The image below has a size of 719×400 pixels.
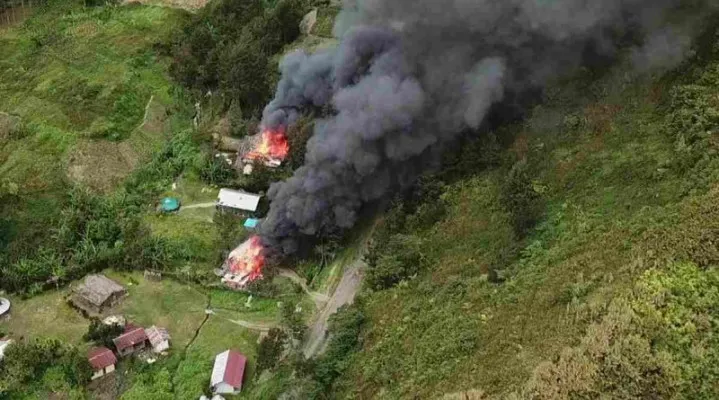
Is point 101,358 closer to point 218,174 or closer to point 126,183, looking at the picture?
point 126,183

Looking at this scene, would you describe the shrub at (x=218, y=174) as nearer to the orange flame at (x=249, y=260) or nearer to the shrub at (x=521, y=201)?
the orange flame at (x=249, y=260)

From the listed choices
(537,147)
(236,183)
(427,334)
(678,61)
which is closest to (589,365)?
(427,334)

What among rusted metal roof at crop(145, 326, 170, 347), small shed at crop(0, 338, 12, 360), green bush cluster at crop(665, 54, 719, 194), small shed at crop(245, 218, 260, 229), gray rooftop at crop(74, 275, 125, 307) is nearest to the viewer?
green bush cluster at crop(665, 54, 719, 194)

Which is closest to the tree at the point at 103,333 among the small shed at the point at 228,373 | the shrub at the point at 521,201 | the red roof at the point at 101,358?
the red roof at the point at 101,358

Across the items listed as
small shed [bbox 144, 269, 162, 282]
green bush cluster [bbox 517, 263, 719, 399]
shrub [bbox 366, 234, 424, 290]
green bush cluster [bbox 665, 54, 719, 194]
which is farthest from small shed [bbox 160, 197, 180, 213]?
green bush cluster [bbox 665, 54, 719, 194]

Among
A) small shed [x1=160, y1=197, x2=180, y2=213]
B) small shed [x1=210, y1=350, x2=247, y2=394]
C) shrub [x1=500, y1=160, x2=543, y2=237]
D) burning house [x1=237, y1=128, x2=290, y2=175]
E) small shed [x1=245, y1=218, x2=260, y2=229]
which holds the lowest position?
small shed [x1=210, y1=350, x2=247, y2=394]

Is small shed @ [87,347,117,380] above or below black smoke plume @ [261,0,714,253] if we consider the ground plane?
below

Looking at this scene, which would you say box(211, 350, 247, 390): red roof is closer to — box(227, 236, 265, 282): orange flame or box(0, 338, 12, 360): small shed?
box(227, 236, 265, 282): orange flame

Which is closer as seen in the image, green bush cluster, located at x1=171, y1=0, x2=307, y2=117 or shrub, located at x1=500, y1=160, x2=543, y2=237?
shrub, located at x1=500, y1=160, x2=543, y2=237
